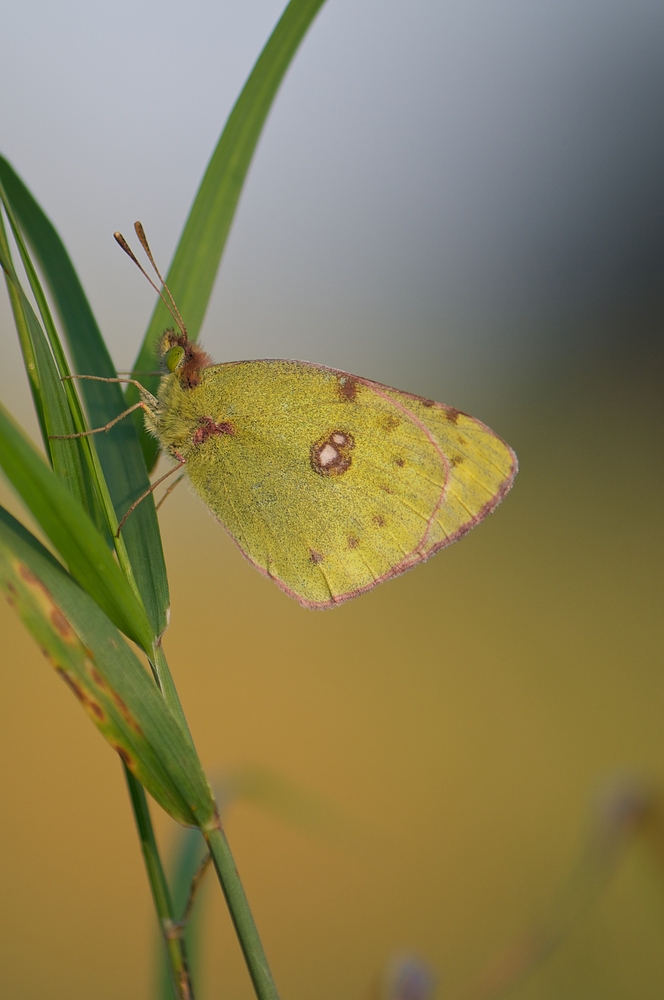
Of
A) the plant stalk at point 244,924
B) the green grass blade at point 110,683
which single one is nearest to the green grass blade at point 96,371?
the green grass blade at point 110,683

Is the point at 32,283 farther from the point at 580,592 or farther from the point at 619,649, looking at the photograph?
the point at 580,592

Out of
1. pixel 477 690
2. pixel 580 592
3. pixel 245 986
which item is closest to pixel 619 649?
pixel 580 592

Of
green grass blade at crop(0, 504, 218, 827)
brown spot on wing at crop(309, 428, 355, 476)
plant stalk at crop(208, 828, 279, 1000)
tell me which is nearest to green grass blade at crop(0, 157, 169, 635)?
green grass blade at crop(0, 504, 218, 827)

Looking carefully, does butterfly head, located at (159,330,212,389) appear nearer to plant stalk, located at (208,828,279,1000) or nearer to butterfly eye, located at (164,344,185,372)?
butterfly eye, located at (164,344,185,372)

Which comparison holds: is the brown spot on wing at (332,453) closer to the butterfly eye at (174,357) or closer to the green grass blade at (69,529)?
the butterfly eye at (174,357)

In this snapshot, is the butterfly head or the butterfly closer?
the butterfly head

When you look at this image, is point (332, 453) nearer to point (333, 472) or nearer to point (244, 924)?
point (333, 472)
